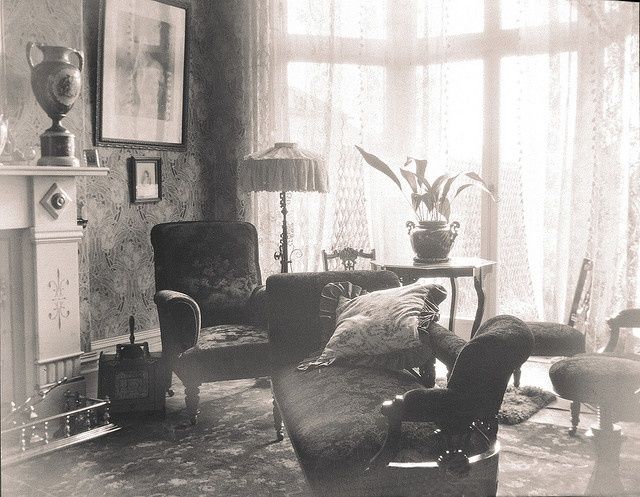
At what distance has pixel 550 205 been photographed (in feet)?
13.8

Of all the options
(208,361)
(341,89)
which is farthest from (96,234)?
(341,89)

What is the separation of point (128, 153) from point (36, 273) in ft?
3.61

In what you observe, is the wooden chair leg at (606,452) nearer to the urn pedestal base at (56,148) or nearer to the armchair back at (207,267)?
the armchair back at (207,267)

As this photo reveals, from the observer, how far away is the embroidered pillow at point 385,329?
7.90ft

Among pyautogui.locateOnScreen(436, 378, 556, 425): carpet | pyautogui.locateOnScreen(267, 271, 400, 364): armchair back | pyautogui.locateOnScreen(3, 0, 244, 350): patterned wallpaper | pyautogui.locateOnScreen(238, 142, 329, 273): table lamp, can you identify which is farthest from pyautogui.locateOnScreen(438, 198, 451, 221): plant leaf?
pyautogui.locateOnScreen(3, 0, 244, 350): patterned wallpaper

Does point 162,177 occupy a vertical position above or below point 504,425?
above

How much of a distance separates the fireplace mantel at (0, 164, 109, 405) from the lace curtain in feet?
5.11

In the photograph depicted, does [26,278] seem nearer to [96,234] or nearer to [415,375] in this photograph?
[96,234]

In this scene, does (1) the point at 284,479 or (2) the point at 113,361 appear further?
(2) the point at 113,361

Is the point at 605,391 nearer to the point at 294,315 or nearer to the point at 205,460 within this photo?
the point at 294,315

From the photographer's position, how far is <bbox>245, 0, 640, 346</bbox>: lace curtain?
4.21 meters

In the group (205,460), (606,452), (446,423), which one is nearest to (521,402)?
(606,452)

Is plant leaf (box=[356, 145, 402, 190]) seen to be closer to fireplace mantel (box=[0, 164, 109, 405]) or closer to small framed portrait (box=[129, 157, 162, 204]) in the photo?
small framed portrait (box=[129, 157, 162, 204])

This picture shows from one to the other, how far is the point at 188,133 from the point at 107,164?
27.0 inches
